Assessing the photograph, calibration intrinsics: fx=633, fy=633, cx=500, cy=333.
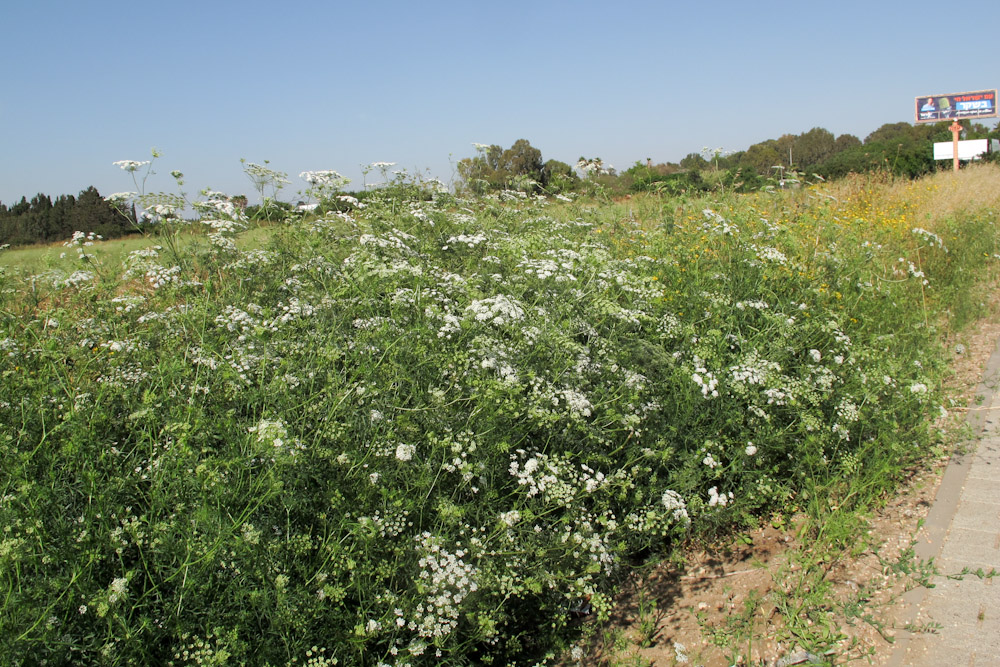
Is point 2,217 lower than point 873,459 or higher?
higher

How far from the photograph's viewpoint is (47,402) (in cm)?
326

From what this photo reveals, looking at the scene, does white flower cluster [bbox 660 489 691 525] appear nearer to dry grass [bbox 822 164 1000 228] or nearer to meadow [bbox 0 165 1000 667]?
meadow [bbox 0 165 1000 667]

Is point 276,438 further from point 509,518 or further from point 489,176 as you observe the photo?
point 489,176

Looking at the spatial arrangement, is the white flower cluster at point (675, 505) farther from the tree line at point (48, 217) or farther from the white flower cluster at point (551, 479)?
the tree line at point (48, 217)

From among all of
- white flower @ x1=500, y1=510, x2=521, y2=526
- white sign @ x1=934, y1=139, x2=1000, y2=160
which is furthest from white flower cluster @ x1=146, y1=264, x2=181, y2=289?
white sign @ x1=934, y1=139, x2=1000, y2=160

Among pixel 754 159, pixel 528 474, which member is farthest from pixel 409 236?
pixel 754 159

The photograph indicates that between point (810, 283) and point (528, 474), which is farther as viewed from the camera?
point (810, 283)

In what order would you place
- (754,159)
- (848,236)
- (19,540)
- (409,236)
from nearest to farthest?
(19,540)
(409,236)
(848,236)
(754,159)

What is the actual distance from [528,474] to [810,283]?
3.80 m

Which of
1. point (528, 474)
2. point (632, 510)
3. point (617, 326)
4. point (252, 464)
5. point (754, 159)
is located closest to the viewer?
point (252, 464)

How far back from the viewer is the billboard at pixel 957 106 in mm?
27547

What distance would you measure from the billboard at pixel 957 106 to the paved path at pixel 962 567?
2945 cm

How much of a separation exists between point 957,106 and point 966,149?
14.9 feet

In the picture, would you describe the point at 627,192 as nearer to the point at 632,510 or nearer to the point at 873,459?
the point at 873,459
